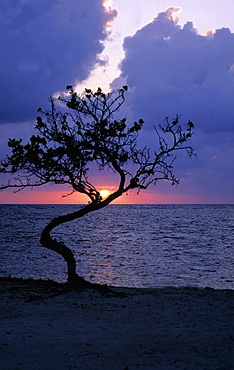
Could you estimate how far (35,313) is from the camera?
436 inches

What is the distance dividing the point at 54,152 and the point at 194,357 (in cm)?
902

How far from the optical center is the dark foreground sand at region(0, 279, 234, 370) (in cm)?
704

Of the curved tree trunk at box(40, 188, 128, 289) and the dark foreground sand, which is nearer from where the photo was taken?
the dark foreground sand

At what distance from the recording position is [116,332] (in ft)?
30.0

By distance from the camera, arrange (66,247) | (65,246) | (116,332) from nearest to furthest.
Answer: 1. (116,332)
2. (65,246)
3. (66,247)

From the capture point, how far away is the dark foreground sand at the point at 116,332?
7.04 meters

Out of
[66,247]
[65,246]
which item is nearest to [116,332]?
[65,246]

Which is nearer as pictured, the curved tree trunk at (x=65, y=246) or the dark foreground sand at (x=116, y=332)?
the dark foreground sand at (x=116, y=332)

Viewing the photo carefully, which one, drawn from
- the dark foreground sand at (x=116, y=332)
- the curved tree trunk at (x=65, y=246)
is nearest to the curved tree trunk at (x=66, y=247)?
the curved tree trunk at (x=65, y=246)

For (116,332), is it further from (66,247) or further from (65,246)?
(66,247)

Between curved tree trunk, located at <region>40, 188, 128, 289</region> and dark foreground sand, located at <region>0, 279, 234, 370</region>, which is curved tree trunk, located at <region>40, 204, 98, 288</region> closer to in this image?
curved tree trunk, located at <region>40, 188, 128, 289</region>

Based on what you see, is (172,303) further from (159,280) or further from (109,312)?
(159,280)

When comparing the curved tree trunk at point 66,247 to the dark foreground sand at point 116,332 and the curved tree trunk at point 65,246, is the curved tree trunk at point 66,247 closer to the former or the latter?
the curved tree trunk at point 65,246

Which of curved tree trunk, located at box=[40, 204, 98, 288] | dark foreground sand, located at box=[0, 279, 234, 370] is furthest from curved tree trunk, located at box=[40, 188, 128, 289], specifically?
dark foreground sand, located at box=[0, 279, 234, 370]
